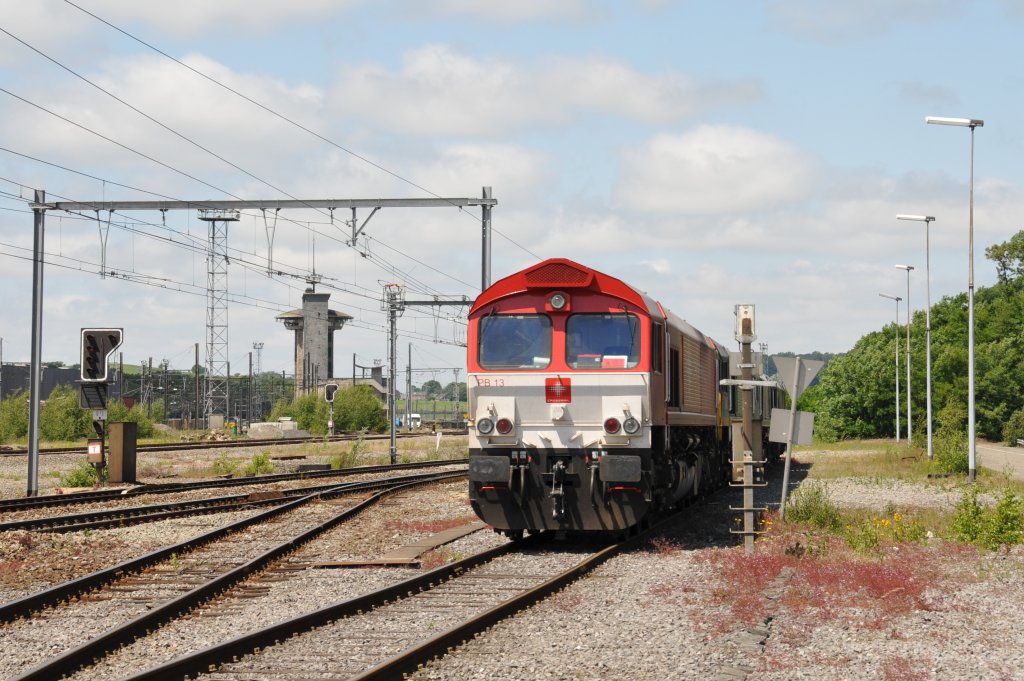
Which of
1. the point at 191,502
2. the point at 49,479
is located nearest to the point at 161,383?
the point at 49,479

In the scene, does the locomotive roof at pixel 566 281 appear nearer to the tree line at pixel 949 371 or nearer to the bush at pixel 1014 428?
the tree line at pixel 949 371

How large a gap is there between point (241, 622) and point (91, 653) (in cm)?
170

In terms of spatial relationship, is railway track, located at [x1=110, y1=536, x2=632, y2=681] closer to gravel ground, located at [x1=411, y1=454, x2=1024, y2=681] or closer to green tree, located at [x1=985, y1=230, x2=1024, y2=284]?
gravel ground, located at [x1=411, y1=454, x2=1024, y2=681]

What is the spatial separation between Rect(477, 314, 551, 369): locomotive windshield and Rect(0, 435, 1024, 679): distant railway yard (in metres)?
2.36

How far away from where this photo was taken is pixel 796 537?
16062 millimetres

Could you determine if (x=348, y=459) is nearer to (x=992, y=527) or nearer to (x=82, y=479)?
(x=82, y=479)

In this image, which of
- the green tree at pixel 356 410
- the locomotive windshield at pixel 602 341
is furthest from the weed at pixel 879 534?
the green tree at pixel 356 410

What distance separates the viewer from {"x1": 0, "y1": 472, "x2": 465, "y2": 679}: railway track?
8688 millimetres

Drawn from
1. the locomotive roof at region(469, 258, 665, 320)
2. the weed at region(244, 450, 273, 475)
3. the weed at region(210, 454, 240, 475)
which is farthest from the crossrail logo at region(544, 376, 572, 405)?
the weed at region(244, 450, 273, 475)

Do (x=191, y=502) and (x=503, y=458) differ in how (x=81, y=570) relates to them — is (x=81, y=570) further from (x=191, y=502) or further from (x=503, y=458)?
(x=191, y=502)

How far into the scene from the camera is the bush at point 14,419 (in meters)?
61.8

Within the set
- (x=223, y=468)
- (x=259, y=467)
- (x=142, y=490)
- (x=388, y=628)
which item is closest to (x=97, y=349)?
(x=142, y=490)

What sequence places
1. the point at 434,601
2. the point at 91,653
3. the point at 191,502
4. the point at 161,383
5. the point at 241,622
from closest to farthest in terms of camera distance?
the point at 91,653, the point at 241,622, the point at 434,601, the point at 191,502, the point at 161,383

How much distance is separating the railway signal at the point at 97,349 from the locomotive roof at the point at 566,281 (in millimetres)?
13070
